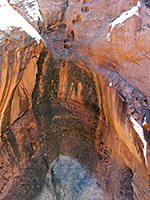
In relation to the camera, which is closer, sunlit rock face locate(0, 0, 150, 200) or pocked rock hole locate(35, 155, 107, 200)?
sunlit rock face locate(0, 0, 150, 200)

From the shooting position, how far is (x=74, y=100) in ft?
11.0

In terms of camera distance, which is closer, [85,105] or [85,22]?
[85,22]

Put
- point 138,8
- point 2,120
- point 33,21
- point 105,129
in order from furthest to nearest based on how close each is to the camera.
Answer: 1. point 105,129
2. point 33,21
3. point 2,120
4. point 138,8

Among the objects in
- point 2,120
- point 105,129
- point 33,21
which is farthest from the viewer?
point 105,129

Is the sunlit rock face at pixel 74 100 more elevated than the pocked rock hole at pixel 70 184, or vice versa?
the sunlit rock face at pixel 74 100

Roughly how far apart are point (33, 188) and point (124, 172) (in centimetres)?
128

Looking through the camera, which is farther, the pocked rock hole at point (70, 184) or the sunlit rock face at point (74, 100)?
the pocked rock hole at point (70, 184)

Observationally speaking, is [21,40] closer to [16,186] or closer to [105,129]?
[105,129]

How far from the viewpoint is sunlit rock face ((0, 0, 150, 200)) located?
2451 mm

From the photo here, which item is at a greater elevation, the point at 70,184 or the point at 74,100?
the point at 74,100

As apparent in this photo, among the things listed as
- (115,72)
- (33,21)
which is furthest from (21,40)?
(115,72)

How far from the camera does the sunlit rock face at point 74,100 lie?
2.45 m

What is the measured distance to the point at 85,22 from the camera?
9.92 feet

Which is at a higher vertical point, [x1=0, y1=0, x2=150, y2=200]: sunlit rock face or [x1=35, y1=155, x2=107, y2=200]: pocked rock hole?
[x1=0, y1=0, x2=150, y2=200]: sunlit rock face
